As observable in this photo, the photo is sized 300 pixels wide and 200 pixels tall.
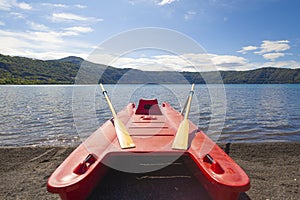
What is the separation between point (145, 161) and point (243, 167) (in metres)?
2.56

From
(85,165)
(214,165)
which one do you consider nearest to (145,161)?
(85,165)

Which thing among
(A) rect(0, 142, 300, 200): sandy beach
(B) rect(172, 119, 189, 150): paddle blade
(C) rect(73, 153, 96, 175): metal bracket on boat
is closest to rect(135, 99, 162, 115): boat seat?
(A) rect(0, 142, 300, 200): sandy beach

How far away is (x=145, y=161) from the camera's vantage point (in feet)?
17.2

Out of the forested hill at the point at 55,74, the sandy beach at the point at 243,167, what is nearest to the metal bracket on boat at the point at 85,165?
the sandy beach at the point at 243,167

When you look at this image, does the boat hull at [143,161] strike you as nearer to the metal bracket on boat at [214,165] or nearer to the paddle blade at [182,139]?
the metal bracket on boat at [214,165]

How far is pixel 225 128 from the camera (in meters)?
11.6

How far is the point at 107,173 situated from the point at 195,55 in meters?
3.62

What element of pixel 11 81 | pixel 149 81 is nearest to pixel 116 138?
pixel 149 81

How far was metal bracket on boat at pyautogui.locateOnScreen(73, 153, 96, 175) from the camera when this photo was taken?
3256mm

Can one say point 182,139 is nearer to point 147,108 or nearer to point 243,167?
point 243,167

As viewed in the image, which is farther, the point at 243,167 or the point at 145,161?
the point at 243,167

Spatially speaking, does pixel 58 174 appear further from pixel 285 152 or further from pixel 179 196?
pixel 285 152

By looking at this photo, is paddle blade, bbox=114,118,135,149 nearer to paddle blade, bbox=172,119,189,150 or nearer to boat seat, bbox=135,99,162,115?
paddle blade, bbox=172,119,189,150

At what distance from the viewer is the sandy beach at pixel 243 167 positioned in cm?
412
